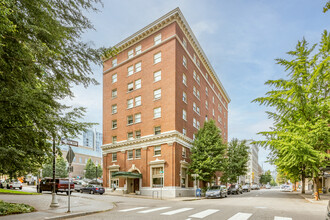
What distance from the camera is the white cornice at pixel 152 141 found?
33.9 meters

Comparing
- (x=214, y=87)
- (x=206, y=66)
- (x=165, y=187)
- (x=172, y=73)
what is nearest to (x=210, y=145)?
(x=165, y=187)

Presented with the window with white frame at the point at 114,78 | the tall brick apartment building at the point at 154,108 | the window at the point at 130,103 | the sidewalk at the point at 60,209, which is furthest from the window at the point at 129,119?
the sidewalk at the point at 60,209

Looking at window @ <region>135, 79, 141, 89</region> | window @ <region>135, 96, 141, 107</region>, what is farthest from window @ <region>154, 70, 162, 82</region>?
window @ <region>135, 96, 141, 107</region>

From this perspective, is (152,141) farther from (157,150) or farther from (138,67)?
(138,67)

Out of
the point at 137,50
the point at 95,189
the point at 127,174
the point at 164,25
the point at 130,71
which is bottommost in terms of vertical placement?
the point at 95,189

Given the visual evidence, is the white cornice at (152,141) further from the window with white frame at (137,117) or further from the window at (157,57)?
the window at (157,57)

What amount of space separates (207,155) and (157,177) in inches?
284

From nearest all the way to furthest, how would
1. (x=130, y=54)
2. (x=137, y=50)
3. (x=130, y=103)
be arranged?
(x=130, y=103), (x=137, y=50), (x=130, y=54)

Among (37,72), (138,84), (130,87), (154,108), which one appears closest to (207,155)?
(154,108)

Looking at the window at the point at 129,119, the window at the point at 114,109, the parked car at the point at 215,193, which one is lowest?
the parked car at the point at 215,193

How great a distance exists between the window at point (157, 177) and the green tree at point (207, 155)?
13.9 feet

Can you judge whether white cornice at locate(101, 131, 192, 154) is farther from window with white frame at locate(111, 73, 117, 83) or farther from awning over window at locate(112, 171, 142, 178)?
window with white frame at locate(111, 73, 117, 83)

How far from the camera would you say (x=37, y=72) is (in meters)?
9.21

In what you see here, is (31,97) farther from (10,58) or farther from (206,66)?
(206,66)
